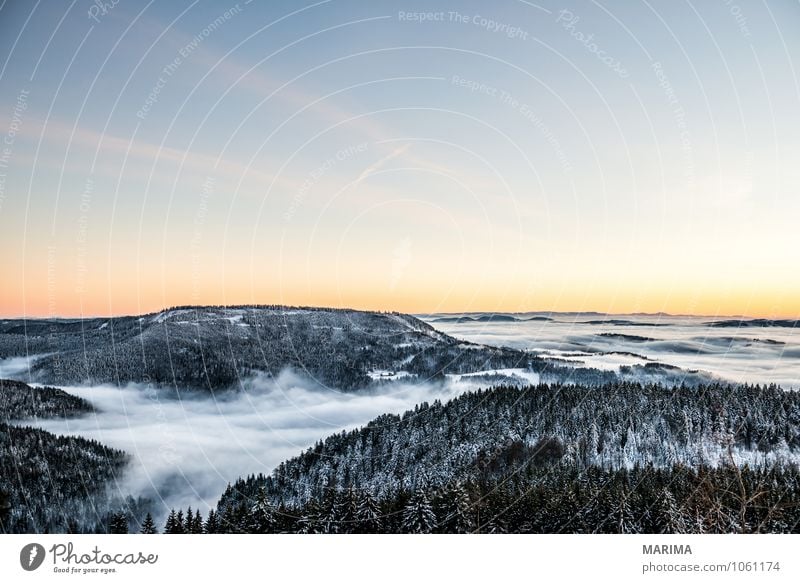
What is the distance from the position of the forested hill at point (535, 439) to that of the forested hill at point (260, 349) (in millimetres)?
1123

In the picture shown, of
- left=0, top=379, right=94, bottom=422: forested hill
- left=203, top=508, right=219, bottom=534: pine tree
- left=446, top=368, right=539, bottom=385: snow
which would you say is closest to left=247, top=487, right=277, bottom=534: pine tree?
left=203, top=508, right=219, bottom=534: pine tree

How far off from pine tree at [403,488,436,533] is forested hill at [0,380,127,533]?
10.6 ft

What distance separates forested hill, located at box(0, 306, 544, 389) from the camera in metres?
9.05

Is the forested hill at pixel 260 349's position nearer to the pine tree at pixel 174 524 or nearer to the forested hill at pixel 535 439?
the forested hill at pixel 535 439

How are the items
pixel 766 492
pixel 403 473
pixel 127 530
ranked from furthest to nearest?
pixel 403 473 < pixel 766 492 < pixel 127 530

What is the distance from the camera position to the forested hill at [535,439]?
23.9ft

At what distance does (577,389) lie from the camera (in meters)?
10.9

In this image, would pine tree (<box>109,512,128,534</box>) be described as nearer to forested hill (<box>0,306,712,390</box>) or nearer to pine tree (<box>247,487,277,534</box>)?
pine tree (<box>247,487,277,534</box>)

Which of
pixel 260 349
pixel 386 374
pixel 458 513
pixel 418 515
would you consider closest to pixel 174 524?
pixel 418 515

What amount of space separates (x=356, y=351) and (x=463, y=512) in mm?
5241

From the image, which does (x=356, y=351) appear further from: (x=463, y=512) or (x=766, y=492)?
(x=766, y=492)

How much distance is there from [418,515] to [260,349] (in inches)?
257

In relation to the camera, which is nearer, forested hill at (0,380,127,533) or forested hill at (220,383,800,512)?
forested hill at (0,380,127,533)
